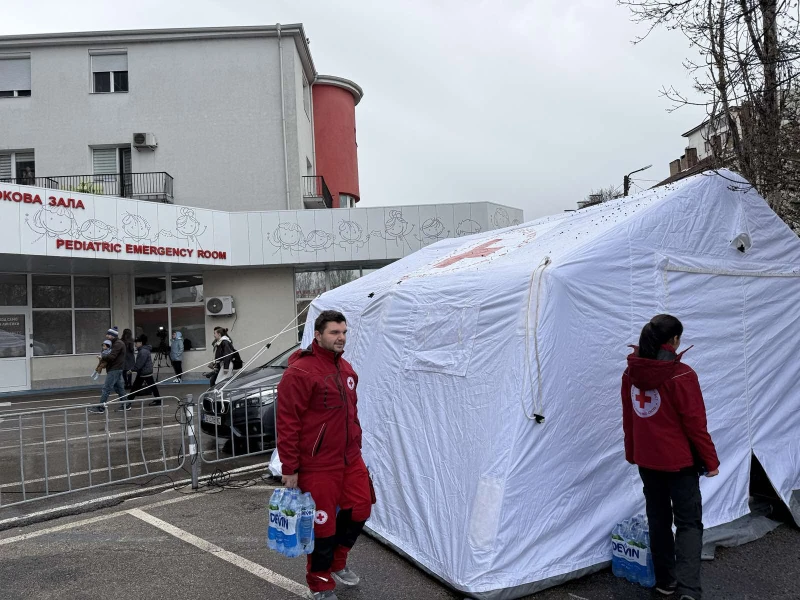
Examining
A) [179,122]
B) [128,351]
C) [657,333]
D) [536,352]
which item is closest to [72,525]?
[536,352]

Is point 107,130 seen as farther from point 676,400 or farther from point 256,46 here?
point 676,400

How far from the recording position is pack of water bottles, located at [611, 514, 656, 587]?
13.1 ft

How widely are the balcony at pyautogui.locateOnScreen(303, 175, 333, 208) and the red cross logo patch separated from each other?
62.3ft

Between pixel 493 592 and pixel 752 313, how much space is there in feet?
10.4

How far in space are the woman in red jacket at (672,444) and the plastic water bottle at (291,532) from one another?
2.07m

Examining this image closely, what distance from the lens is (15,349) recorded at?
709 inches

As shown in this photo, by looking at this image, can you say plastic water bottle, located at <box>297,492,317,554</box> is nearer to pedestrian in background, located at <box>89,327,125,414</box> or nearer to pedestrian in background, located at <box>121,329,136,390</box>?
pedestrian in background, located at <box>89,327,125,414</box>

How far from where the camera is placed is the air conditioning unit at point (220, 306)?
19344 mm

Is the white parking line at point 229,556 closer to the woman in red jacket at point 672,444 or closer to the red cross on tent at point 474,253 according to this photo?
the woman in red jacket at point 672,444

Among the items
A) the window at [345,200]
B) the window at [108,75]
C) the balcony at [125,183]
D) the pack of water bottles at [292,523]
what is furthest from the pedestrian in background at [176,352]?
the pack of water bottles at [292,523]

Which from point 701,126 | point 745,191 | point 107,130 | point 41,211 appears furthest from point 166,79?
point 745,191

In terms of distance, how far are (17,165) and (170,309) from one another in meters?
7.68

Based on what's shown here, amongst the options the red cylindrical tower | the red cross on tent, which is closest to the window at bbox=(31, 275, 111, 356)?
the red cylindrical tower

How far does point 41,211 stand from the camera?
1531 centimetres
